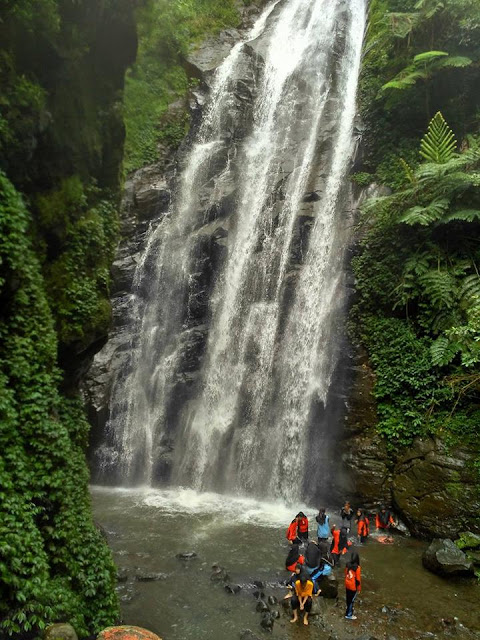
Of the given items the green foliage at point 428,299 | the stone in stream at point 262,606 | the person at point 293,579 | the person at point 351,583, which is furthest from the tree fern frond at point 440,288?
the stone in stream at point 262,606

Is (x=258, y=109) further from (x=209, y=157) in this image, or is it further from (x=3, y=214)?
(x=3, y=214)

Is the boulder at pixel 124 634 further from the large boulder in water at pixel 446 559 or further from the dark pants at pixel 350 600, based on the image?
the large boulder in water at pixel 446 559

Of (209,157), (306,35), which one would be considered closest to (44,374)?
(209,157)

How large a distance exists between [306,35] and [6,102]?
80.8 ft

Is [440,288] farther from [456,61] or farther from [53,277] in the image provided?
[53,277]

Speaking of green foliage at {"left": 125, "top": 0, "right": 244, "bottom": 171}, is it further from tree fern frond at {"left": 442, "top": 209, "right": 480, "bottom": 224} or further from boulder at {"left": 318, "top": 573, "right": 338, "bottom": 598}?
boulder at {"left": 318, "top": 573, "right": 338, "bottom": 598}

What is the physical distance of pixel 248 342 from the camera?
59.9 feet

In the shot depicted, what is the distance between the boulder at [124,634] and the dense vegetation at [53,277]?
0.87ft

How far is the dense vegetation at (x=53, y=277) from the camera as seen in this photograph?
6.13 meters

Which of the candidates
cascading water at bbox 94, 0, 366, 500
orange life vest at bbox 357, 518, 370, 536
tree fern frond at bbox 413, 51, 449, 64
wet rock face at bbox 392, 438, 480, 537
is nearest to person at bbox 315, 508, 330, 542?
orange life vest at bbox 357, 518, 370, 536

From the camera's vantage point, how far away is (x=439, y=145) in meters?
15.4

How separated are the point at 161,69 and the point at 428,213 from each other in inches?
749

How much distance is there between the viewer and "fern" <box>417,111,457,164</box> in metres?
15.2

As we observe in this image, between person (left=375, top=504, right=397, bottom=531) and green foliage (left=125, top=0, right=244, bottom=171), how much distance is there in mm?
18740
